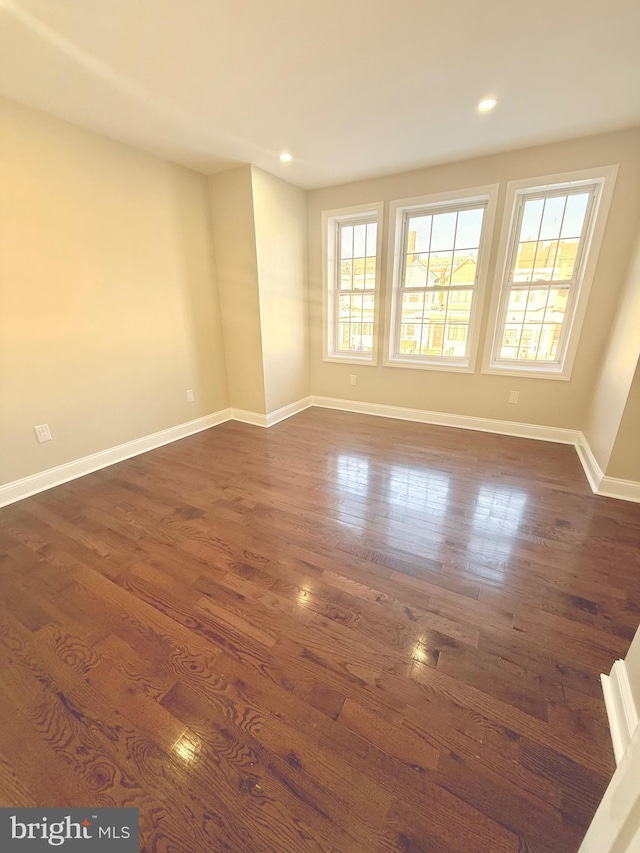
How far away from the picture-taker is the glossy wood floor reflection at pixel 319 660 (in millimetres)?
922

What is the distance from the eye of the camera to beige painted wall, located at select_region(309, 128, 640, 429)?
103 inches

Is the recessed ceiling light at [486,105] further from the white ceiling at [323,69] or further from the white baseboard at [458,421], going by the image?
the white baseboard at [458,421]

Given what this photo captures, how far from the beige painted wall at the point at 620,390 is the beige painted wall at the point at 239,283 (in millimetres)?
3054

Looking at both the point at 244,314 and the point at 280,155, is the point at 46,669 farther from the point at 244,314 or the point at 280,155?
the point at 280,155

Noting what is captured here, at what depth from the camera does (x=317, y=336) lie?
168 inches

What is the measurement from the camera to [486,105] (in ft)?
7.16

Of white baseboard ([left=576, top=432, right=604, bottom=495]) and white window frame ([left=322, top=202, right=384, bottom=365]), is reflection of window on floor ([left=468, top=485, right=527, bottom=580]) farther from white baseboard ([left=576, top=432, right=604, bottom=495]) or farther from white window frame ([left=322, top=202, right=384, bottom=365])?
white window frame ([left=322, top=202, right=384, bottom=365])

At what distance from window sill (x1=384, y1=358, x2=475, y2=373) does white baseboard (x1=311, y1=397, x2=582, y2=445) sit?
1.62 feet

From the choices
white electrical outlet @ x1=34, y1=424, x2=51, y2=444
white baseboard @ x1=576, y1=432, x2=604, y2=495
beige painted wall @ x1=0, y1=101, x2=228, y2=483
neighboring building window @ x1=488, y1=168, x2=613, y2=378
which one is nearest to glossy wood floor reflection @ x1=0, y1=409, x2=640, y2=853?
white baseboard @ x1=576, y1=432, x2=604, y2=495

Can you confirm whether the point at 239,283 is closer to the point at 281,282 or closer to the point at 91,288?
the point at 281,282

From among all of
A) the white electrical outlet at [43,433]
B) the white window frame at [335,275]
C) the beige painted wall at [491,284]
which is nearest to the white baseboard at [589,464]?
the beige painted wall at [491,284]

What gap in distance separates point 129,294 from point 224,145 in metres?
1.44

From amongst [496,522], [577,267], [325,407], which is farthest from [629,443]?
[325,407]

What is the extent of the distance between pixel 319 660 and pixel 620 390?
265cm
